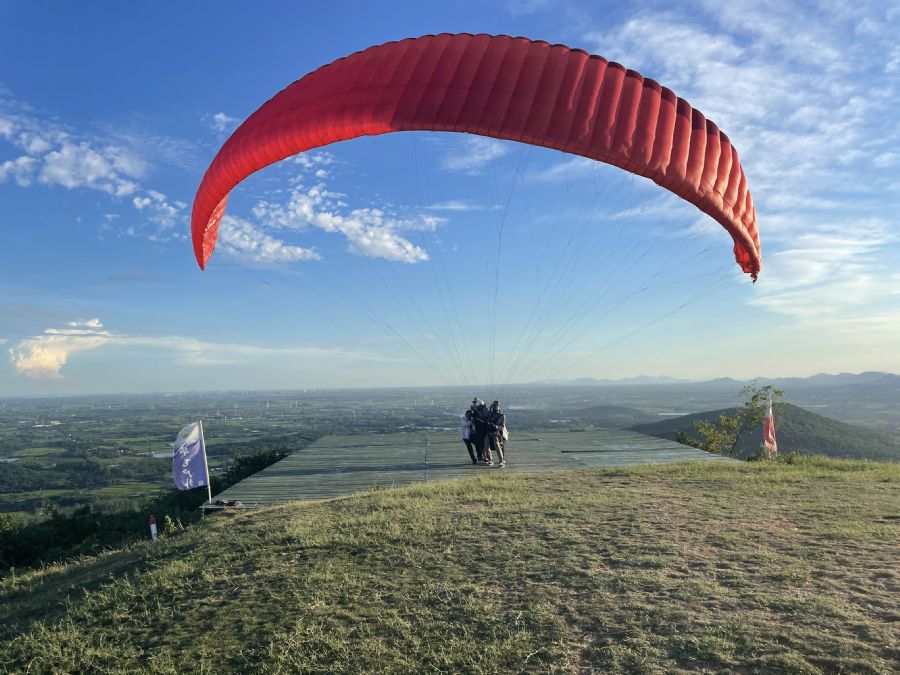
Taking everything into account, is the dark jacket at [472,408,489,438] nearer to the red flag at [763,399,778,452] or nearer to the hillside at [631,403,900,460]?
the red flag at [763,399,778,452]

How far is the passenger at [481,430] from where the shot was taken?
14.1m

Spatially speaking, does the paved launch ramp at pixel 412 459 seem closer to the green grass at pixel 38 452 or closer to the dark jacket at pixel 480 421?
the dark jacket at pixel 480 421

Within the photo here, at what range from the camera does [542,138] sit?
6.69 m

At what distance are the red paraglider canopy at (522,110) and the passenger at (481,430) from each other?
7.80 meters

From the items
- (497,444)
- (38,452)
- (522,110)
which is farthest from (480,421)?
(38,452)

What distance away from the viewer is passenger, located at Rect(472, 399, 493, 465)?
14.1 metres

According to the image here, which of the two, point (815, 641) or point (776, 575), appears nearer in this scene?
point (815, 641)

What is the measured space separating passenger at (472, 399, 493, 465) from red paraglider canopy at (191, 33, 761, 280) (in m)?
7.80

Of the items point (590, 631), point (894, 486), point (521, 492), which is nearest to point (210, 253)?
point (521, 492)

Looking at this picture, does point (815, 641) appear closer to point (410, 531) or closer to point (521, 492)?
point (410, 531)


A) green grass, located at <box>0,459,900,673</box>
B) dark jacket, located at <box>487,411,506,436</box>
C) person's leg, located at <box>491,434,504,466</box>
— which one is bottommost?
green grass, located at <box>0,459,900,673</box>

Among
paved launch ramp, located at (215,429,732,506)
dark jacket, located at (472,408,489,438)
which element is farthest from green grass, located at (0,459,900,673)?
dark jacket, located at (472,408,489,438)

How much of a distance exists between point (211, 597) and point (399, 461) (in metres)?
9.62

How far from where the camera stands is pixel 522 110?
6.70m
